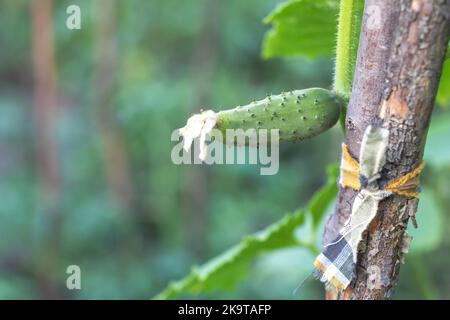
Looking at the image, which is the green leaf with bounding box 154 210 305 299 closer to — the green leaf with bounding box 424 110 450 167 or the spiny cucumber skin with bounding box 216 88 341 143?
the spiny cucumber skin with bounding box 216 88 341 143

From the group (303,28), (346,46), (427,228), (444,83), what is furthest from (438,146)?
(346,46)

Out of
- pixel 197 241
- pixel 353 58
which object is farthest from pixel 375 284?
pixel 197 241

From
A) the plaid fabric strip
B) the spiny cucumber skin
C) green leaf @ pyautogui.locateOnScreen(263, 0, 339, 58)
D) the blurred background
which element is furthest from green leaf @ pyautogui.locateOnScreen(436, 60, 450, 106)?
the blurred background

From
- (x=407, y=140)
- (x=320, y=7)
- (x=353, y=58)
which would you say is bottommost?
(x=407, y=140)

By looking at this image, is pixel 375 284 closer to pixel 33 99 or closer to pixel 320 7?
pixel 320 7

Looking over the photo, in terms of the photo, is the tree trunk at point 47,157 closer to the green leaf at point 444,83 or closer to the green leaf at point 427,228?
the green leaf at point 427,228

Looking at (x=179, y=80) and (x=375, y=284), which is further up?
(x=179, y=80)

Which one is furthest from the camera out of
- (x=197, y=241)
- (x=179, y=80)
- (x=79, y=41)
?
(x=79, y=41)
